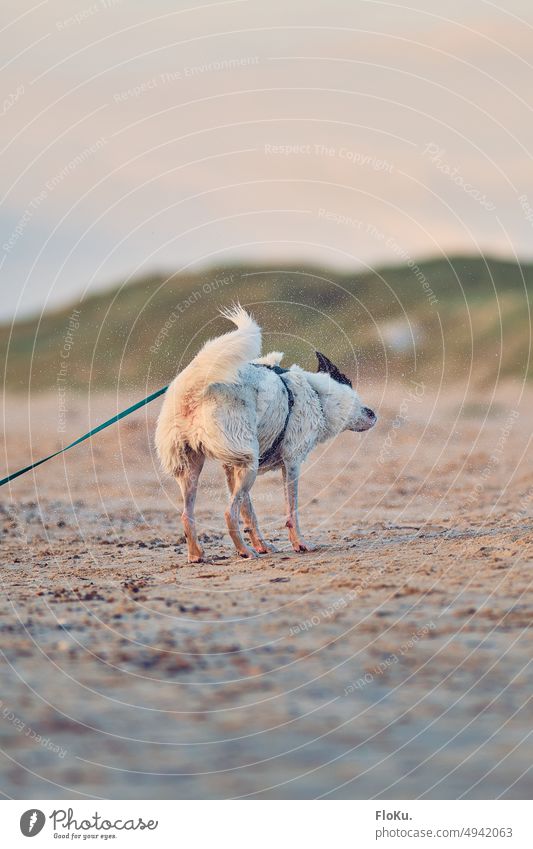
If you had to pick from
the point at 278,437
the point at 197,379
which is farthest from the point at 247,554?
the point at 197,379

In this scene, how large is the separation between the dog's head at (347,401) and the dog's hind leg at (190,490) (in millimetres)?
2601

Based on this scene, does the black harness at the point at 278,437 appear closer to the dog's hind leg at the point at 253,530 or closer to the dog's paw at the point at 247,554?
the dog's hind leg at the point at 253,530

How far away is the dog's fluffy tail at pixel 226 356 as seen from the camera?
47.9 ft

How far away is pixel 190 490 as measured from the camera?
15.6m

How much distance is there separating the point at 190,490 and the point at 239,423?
1.10 m

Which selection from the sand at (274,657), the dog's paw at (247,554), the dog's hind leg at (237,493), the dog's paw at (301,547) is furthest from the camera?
the dog's paw at (301,547)

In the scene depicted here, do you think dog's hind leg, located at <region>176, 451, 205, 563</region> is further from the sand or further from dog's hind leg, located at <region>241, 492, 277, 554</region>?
dog's hind leg, located at <region>241, 492, 277, 554</region>

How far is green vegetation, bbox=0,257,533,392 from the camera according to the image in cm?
4269

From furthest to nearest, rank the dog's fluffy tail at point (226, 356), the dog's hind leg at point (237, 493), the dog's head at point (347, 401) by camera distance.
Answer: the dog's head at point (347, 401), the dog's hind leg at point (237, 493), the dog's fluffy tail at point (226, 356)

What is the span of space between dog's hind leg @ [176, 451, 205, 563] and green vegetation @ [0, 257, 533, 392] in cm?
2184

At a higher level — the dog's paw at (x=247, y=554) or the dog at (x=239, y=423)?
the dog at (x=239, y=423)

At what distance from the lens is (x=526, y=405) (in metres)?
40.9

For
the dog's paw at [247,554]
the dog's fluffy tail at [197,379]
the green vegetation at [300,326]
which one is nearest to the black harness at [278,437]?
the dog's paw at [247,554]

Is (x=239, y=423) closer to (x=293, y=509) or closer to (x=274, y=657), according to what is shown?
(x=293, y=509)
